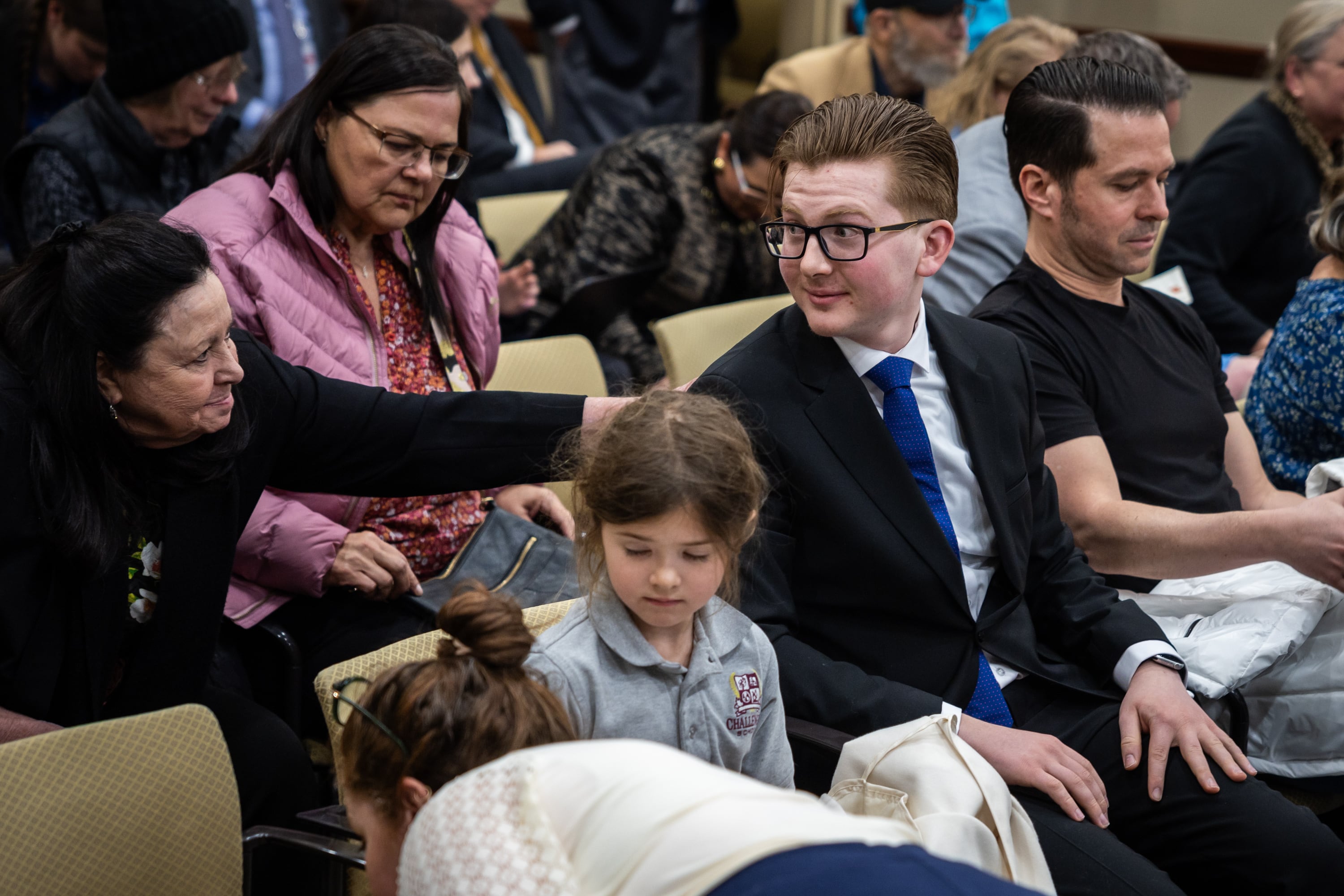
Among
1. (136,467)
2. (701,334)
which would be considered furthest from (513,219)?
(136,467)

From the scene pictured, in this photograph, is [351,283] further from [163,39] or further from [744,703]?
[744,703]

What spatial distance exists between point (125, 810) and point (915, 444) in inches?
47.5

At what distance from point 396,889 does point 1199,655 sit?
1.42m

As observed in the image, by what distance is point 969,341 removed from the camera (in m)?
2.12

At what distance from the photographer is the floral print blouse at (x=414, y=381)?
2525 mm

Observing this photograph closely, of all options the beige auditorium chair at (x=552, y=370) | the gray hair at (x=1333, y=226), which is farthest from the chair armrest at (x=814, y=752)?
the gray hair at (x=1333, y=226)

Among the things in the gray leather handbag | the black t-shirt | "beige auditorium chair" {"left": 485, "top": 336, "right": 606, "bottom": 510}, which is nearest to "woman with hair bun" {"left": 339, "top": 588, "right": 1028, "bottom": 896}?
the gray leather handbag

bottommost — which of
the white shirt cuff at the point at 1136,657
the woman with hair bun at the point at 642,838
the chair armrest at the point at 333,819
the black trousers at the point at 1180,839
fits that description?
the black trousers at the point at 1180,839

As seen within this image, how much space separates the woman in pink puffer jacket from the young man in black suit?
2.66ft

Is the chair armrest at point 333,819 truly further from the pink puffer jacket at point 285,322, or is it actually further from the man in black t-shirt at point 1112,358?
the man in black t-shirt at point 1112,358

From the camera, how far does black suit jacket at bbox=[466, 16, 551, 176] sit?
4.80 m

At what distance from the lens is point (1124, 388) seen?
242cm

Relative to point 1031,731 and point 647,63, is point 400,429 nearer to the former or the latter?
point 1031,731

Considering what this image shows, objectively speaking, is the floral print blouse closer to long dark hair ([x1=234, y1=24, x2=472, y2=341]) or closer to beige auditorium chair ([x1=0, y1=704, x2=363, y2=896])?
long dark hair ([x1=234, y1=24, x2=472, y2=341])
